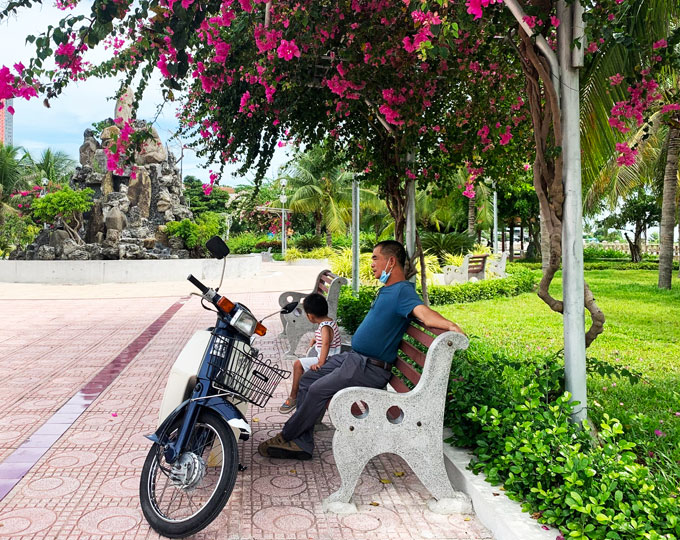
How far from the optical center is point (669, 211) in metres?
16.5

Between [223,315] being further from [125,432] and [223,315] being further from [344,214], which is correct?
[344,214]

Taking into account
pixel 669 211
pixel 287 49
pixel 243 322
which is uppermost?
pixel 287 49

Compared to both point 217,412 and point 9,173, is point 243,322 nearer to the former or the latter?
point 217,412

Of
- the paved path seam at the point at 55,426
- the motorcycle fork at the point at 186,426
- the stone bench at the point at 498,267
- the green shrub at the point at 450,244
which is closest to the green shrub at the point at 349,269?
the stone bench at the point at 498,267

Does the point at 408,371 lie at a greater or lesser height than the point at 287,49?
lesser

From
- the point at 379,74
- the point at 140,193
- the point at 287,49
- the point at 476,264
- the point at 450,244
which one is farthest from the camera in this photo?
the point at 140,193

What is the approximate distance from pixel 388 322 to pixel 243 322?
91 cm

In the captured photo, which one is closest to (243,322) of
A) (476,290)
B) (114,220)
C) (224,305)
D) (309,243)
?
(224,305)

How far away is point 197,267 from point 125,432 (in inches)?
677

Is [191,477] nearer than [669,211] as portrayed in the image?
Yes

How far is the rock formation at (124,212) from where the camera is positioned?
75.2ft

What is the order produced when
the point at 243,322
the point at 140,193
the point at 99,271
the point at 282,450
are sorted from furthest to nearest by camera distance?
the point at 140,193 → the point at 99,271 → the point at 282,450 → the point at 243,322

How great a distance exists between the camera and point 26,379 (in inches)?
249

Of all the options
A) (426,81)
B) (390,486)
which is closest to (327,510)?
(390,486)
